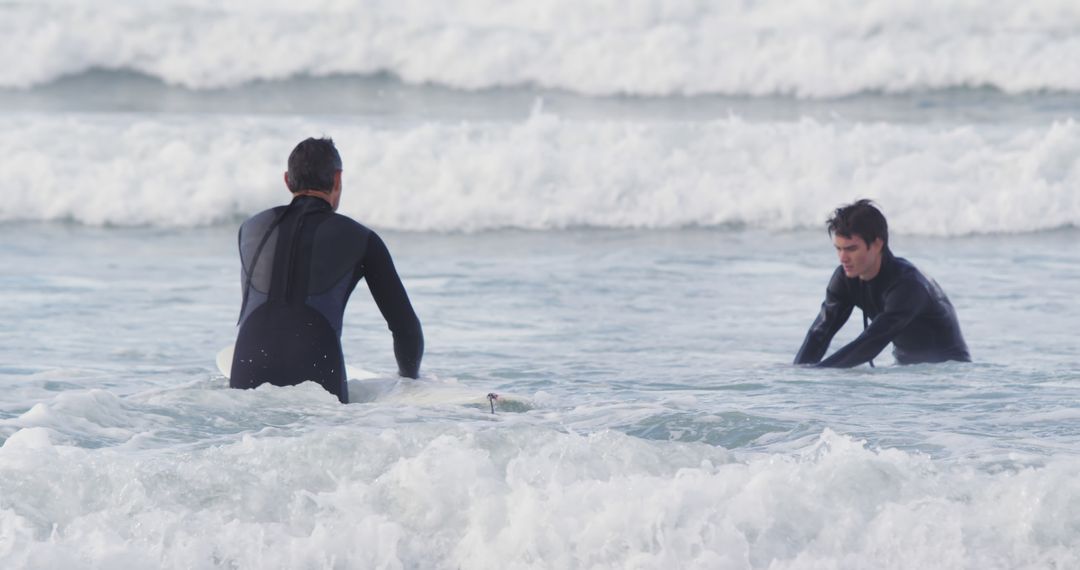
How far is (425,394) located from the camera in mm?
6109

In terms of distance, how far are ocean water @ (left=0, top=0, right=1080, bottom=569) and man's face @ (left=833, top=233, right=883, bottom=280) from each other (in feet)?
1.70

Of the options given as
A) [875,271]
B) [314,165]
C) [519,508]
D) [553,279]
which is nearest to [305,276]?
[314,165]

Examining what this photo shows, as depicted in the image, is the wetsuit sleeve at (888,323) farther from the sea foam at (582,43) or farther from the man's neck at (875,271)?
the sea foam at (582,43)

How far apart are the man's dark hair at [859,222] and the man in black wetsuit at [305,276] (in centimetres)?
227

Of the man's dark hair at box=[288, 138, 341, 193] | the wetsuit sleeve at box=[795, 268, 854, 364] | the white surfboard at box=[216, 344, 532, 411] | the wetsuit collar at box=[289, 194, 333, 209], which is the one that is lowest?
the white surfboard at box=[216, 344, 532, 411]

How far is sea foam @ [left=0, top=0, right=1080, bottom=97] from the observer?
66.8ft

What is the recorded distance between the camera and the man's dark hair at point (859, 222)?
274 inches

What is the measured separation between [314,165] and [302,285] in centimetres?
47

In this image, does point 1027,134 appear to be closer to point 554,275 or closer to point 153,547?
point 554,275

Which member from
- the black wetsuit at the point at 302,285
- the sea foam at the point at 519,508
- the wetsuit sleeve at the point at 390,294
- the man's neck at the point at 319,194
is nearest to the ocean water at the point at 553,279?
the sea foam at the point at 519,508

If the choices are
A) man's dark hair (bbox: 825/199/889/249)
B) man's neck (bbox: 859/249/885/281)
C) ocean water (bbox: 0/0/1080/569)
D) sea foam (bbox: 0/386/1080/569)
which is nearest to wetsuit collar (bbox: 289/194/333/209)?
ocean water (bbox: 0/0/1080/569)

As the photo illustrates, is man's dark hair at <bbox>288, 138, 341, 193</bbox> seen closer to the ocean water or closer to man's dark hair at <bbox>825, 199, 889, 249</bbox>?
the ocean water

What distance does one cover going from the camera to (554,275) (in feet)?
37.0

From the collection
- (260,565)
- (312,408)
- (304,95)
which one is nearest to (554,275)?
(312,408)
